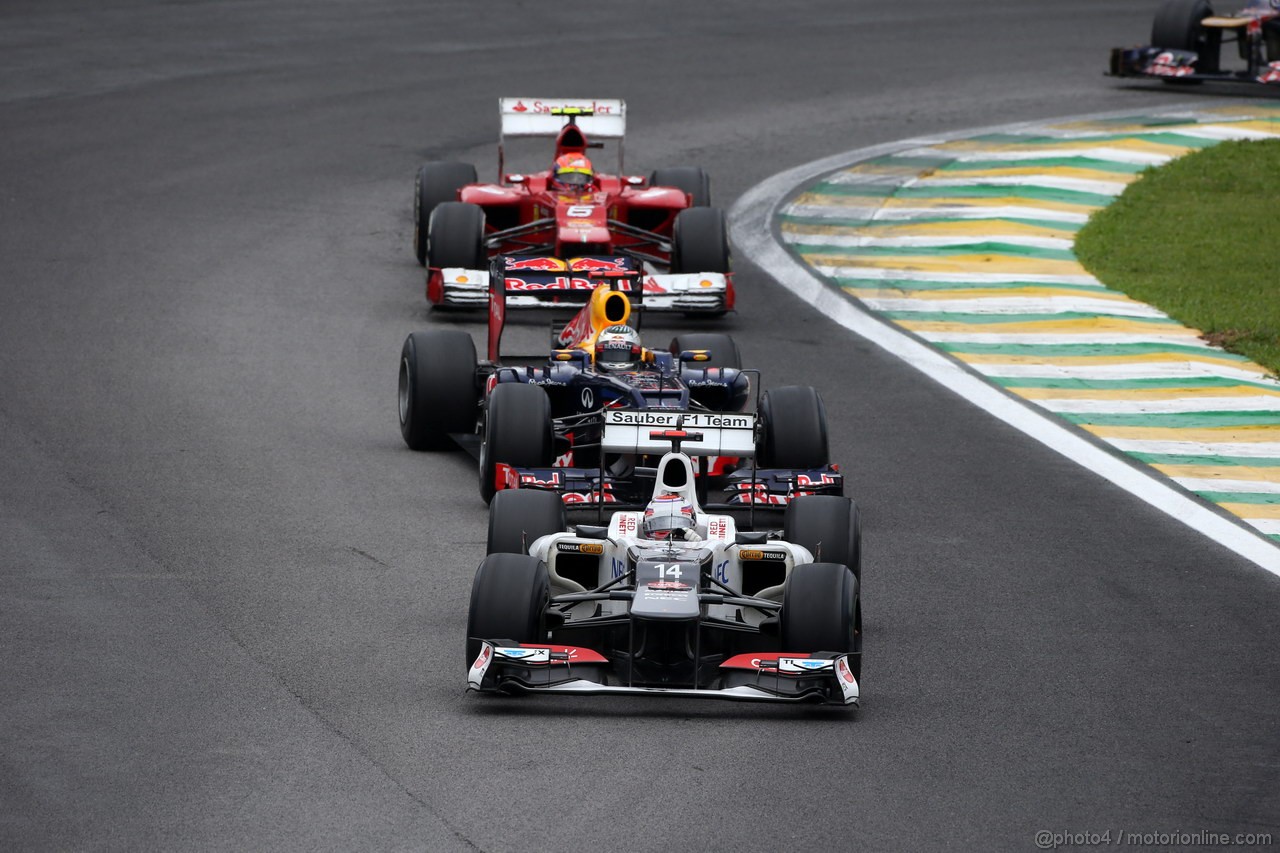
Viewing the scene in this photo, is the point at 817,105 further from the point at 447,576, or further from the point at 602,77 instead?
the point at 447,576

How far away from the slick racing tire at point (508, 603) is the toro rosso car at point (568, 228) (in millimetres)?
6988

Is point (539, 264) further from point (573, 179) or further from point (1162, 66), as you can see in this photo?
point (1162, 66)

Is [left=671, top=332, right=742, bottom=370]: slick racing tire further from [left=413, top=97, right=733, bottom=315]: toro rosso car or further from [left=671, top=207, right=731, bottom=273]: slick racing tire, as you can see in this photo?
[left=671, top=207, right=731, bottom=273]: slick racing tire

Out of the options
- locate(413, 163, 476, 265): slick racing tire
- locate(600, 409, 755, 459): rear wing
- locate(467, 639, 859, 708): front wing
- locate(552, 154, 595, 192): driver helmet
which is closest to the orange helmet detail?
locate(552, 154, 595, 192): driver helmet

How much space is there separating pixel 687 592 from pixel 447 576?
244 cm

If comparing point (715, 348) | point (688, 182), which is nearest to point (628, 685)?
point (715, 348)

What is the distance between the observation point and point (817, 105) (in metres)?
29.5

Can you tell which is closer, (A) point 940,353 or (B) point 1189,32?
(A) point 940,353

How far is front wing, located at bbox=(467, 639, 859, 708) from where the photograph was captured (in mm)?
9609

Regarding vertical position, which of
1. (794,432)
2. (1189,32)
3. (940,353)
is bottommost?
(940,353)

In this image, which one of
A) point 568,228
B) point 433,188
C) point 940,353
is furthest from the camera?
point 433,188

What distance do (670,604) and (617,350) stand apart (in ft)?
14.7

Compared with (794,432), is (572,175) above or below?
above

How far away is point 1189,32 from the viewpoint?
30094 mm
